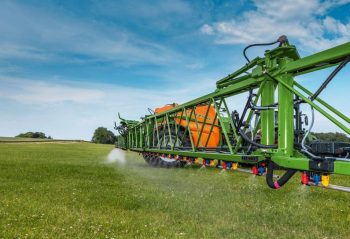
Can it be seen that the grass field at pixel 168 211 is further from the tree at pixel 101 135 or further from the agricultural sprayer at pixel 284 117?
the tree at pixel 101 135

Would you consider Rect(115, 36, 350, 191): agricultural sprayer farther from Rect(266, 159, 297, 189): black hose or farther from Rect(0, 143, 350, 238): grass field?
Rect(0, 143, 350, 238): grass field

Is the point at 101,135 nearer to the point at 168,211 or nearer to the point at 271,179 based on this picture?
the point at 168,211

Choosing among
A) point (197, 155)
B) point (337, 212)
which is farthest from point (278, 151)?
point (197, 155)

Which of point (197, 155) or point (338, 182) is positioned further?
point (338, 182)

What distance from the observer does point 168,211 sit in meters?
6.75

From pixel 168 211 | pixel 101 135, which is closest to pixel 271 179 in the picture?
pixel 168 211

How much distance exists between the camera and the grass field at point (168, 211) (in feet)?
17.7

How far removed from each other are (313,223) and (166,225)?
2597mm

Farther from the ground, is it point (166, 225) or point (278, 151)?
point (278, 151)

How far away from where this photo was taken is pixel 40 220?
585 cm

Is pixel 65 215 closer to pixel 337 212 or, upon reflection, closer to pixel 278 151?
pixel 278 151

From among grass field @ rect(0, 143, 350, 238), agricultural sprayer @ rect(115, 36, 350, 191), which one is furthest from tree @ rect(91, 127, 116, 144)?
agricultural sprayer @ rect(115, 36, 350, 191)

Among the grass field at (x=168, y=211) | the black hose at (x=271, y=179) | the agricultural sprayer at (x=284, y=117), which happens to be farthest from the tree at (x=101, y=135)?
the black hose at (x=271, y=179)

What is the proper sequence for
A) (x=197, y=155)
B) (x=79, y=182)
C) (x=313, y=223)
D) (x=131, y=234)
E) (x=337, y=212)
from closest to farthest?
(x=131, y=234), (x=313, y=223), (x=337, y=212), (x=197, y=155), (x=79, y=182)
